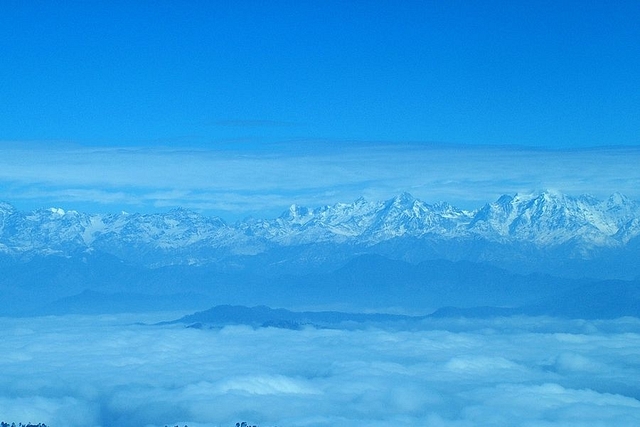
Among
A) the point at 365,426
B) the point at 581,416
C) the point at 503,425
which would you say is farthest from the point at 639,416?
the point at 365,426

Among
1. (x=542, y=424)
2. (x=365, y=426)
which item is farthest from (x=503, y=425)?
(x=365, y=426)

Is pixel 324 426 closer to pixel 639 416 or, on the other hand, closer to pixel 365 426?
pixel 365 426

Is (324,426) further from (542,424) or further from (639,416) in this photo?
(639,416)

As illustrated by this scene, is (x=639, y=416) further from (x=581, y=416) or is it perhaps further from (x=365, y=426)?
(x=365, y=426)

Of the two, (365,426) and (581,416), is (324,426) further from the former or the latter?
(581,416)

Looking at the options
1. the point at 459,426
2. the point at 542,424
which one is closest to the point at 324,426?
the point at 459,426
